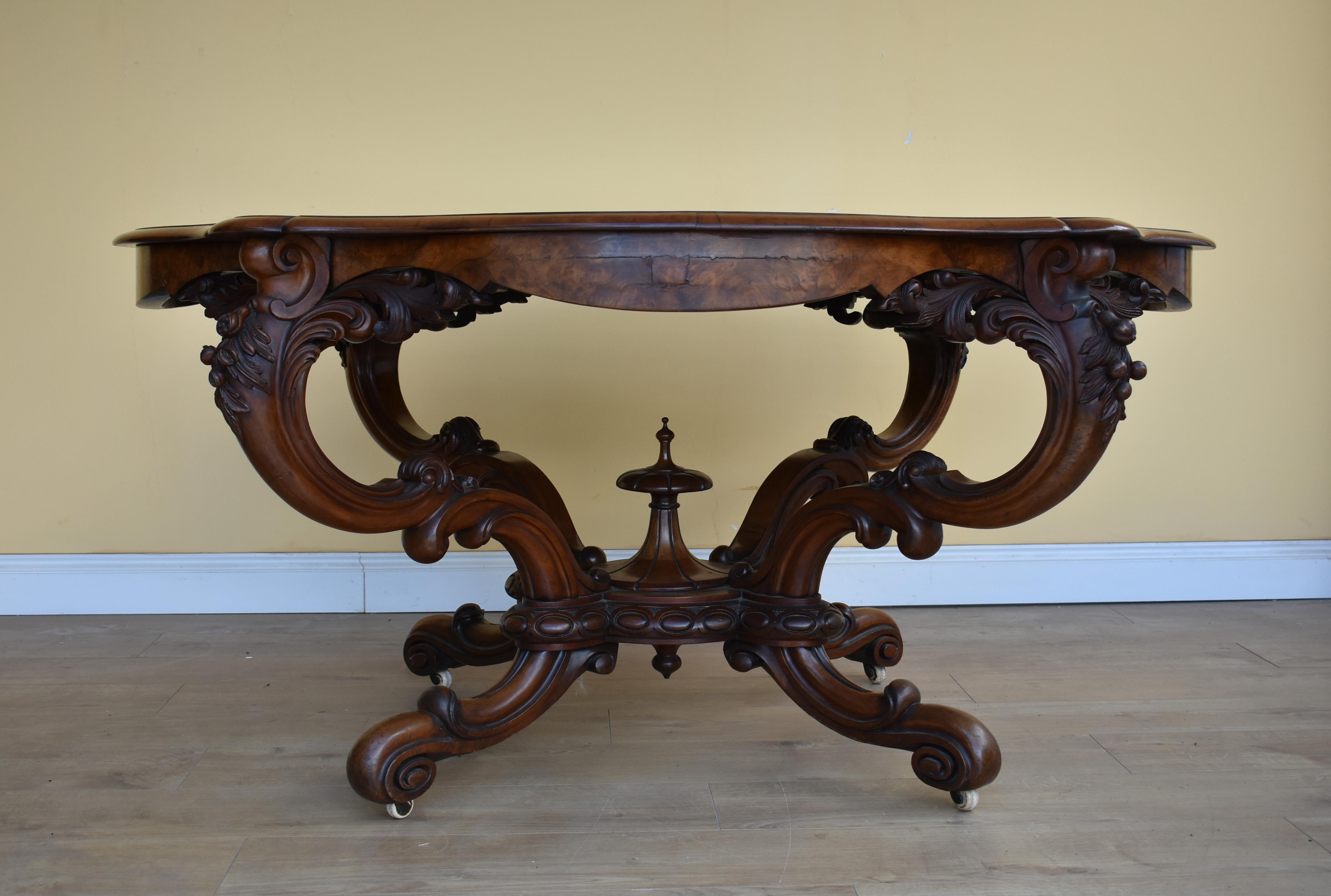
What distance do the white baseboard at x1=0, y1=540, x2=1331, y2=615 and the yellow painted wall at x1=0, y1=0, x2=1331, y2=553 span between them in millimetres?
47

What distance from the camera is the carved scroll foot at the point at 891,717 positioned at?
1203mm

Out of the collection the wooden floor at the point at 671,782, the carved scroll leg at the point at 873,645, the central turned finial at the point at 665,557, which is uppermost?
the central turned finial at the point at 665,557

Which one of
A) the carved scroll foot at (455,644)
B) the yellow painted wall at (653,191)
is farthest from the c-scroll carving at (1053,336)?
the yellow painted wall at (653,191)

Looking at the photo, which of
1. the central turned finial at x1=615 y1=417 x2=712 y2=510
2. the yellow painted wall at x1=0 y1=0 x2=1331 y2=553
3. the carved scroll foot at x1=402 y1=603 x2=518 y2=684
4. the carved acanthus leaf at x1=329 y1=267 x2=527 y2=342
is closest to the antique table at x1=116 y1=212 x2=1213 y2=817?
the carved acanthus leaf at x1=329 y1=267 x2=527 y2=342

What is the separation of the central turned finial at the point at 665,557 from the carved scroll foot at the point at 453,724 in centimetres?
9

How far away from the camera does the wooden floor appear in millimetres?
1076

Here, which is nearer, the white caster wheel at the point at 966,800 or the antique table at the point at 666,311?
the antique table at the point at 666,311

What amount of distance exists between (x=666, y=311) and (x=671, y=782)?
62 centimetres

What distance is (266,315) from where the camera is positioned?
3.69 feet

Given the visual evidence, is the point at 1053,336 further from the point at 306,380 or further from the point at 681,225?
the point at 306,380

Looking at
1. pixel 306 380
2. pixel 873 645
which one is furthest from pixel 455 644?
pixel 873 645

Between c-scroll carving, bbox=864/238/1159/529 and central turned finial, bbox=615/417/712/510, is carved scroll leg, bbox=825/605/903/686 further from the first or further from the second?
c-scroll carving, bbox=864/238/1159/529

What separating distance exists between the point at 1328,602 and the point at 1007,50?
4.71 ft

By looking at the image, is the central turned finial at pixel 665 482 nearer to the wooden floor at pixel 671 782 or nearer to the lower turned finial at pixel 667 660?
the lower turned finial at pixel 667 660
